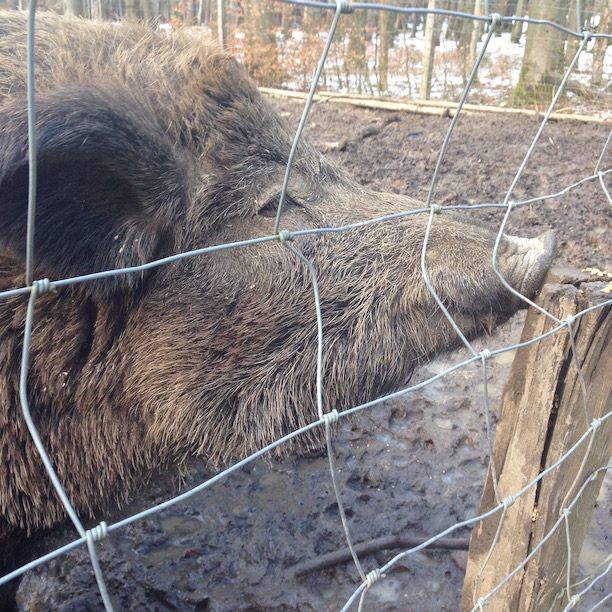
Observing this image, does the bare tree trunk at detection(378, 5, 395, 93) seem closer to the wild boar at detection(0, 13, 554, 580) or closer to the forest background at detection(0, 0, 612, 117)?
the forest background at detection(0, 0, 612, 117)

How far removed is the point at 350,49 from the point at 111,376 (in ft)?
32.2

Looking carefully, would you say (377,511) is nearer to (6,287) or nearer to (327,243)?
(327,243)

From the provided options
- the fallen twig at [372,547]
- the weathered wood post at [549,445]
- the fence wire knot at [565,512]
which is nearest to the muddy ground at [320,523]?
the fallen twig at [372,547]

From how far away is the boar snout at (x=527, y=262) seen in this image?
190 cm

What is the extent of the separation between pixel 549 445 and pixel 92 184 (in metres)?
1.41

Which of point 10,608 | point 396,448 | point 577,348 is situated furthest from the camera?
point 396,448

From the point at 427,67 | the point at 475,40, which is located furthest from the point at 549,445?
the point at 475,40

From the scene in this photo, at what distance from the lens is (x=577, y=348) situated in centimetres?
158

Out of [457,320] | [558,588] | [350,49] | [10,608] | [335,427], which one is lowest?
[10,608]

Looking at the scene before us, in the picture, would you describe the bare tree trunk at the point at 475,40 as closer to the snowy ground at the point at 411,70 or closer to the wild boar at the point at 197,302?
the snowy ground at the point at 411,70

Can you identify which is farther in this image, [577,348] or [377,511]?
[377,511]

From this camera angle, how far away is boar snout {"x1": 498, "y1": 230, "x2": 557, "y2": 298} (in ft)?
6.23

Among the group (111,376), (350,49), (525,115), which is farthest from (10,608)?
(350,49)

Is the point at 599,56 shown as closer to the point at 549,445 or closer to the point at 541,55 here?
the point at 541,55
